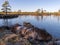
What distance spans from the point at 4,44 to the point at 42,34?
6.40 metres

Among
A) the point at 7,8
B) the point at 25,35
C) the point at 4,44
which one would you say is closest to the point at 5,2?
the point at 7,8

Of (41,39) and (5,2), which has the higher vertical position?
(5,2)

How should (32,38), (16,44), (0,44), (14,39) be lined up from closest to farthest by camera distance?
1. (0,44)
2. (16,44)
3. (14,39)
4. (32,38)

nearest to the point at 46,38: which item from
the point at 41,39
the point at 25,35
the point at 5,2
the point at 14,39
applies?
the point at 41,39

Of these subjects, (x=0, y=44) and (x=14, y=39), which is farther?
(x=14, y=39)

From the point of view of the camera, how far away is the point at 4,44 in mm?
10703

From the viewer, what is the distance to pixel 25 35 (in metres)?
17.0

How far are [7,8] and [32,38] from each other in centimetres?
7088

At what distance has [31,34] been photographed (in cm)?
1656

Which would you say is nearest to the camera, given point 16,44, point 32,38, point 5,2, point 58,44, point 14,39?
point 16,44

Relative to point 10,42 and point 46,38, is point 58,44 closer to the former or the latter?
point 46,38

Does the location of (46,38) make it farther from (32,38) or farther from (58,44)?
(58,44)

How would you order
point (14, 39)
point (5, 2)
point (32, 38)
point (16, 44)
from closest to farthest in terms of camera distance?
1. point (16, 44)
2. point (14, 39)
3. point (32, 38)
4. point (5, 2)

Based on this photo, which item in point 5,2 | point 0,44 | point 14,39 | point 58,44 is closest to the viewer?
point 0,44
